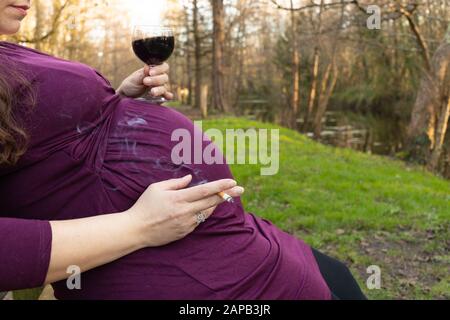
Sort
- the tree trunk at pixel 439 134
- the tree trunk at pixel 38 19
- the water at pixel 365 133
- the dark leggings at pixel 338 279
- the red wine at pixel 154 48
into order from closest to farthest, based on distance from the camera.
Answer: the dark leggings at pixel 338 279 < the red wine at pixel 154 48 < the tree trunk at pixel 439 134 < the tree trunk at pixel 38 19 < the water at pixel 365 133

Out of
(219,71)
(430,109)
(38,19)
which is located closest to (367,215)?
(430,109)

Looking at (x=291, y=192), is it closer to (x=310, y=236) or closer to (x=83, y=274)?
(x=310, y=236)

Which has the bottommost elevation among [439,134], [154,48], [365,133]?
[365,133]

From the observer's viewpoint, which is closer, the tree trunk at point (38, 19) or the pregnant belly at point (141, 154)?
the pregnant belly at point (141, 154)

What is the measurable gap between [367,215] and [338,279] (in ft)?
12.9

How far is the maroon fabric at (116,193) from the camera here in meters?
1.22

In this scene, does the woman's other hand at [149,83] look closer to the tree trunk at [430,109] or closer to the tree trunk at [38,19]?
the tree trunk at [430,109]

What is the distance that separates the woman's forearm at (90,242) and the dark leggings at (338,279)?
0.68 meters

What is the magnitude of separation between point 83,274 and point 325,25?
2328 cm

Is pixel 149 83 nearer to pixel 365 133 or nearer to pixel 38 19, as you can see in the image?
pixel 38 19

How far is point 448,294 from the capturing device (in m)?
3.60

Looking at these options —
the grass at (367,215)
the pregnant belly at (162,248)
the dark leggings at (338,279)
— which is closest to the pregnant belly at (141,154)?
the pregnant belly at (162,248)

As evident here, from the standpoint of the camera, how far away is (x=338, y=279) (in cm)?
159
